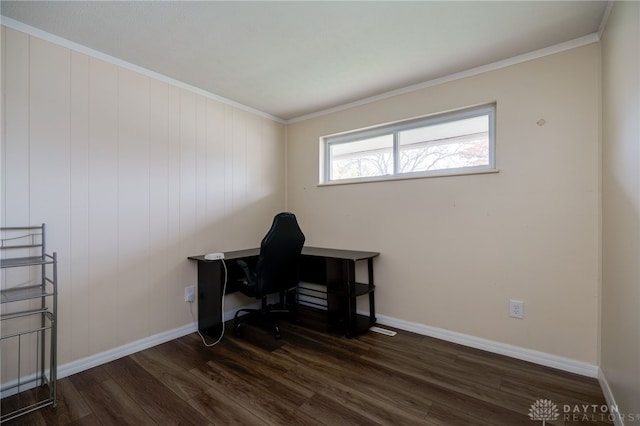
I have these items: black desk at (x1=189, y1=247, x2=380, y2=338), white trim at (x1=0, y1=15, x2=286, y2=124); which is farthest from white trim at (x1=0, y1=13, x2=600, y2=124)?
black desk at (x1=189, y1=247, x2=380, y2=338)

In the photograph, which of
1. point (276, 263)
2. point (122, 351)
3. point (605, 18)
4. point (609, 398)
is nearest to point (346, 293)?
Answer: point (276, 263)

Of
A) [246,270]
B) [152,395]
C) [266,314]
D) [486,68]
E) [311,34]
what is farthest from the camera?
[266,314]

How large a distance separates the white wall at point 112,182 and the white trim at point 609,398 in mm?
2895

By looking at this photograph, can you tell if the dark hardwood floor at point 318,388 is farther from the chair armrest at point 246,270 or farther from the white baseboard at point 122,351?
the chair armrest at point 246,270

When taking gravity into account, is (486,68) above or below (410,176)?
above

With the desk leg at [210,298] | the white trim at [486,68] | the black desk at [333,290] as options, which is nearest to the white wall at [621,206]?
the white trim at [486,68]

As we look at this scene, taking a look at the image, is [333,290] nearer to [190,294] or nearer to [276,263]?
A: [276,263]

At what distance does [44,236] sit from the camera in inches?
71.1

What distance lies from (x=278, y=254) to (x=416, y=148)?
5.37 feet

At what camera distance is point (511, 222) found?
85.1 inches

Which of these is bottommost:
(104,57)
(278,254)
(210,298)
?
(210,298)

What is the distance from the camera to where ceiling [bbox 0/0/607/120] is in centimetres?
163

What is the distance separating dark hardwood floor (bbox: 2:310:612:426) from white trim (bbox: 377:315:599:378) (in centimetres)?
6

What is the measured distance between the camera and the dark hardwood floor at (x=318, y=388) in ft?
4.99
